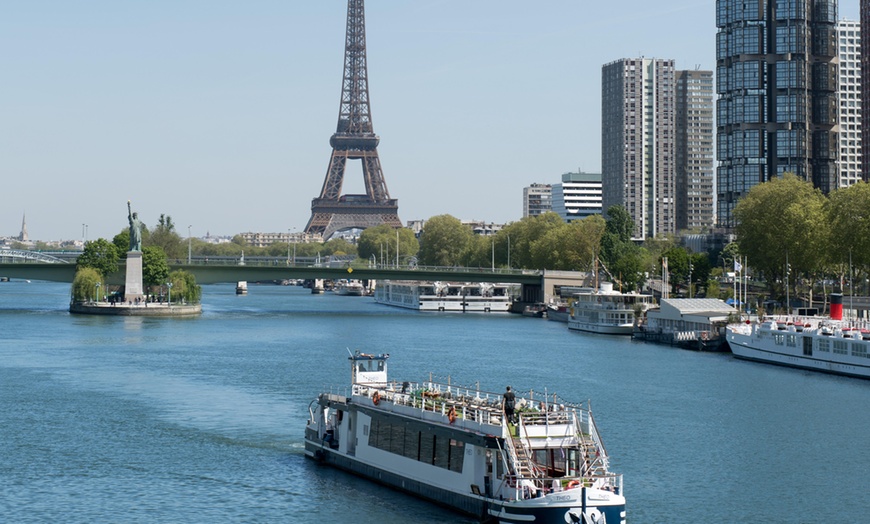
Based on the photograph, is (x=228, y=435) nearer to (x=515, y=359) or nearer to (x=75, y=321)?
(x=515, y=359)

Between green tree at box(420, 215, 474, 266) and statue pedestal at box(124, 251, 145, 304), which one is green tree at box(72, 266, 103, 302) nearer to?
statue pedestal at box(124, 251, 145, 304)

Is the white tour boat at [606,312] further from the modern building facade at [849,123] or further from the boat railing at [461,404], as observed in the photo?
the modern building facade at [849,123]

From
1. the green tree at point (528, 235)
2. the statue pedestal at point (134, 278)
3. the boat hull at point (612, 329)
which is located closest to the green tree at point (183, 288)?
the statue pedestal at point (134, 278)

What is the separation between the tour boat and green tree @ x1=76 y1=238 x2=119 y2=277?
84.2 metres

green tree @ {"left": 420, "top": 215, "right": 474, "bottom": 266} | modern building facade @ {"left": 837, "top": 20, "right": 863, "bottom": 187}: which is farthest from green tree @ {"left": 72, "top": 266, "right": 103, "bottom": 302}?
modern building facade @ {"left": 837, "top": 20, "right": 863, "bottom": 187}

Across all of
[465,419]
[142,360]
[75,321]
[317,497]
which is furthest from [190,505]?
[75,321]

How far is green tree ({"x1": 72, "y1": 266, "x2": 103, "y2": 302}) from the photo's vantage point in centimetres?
10712

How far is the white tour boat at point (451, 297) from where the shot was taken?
13362 centimetres

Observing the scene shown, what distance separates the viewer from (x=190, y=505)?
1185 inches

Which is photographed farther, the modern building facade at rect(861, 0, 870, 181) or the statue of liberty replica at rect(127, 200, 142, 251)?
the modern building facade at rect(861, 0, 870, 181)

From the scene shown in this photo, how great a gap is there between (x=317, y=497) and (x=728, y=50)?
391 ft

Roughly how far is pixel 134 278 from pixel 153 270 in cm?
242

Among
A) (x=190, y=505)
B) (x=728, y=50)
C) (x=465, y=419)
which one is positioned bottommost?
(x=190, y=505)

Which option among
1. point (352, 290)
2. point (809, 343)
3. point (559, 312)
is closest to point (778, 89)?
point (559, 312)
